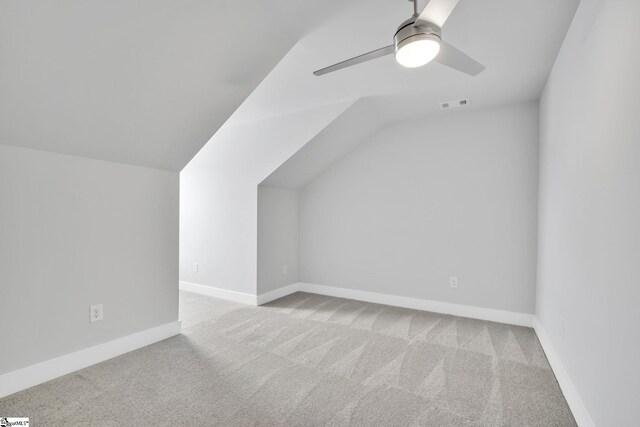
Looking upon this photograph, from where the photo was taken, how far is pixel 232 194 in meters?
3.86

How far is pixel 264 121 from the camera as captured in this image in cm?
369

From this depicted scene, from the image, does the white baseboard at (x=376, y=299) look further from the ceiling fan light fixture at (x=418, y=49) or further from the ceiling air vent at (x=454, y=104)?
the ceiling fan light fixture at (x=418, y=49)

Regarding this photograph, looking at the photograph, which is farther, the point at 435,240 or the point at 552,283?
the point at 435,240

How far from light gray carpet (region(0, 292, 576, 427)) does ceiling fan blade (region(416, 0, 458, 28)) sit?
6.56ft

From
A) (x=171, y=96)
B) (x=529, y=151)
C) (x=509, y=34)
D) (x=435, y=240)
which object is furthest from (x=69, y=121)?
(x=529, y=151)

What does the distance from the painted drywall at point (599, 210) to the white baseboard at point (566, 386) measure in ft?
0.15

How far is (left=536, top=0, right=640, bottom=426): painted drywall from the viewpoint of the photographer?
3.56 feet

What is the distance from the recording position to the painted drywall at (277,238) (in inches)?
147

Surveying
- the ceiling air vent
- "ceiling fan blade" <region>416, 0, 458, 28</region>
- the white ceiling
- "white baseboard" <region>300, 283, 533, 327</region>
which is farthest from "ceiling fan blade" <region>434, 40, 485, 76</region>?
"white baseboard" <region>300, 283, 533, 327</region>

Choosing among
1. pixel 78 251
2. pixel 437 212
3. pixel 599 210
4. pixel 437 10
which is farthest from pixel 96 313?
pixel 437 212

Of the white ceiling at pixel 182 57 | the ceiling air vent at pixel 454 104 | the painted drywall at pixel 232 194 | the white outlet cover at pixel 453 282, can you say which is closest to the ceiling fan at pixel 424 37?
the white ceiling at pixel 182 57

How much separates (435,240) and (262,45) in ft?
8.77

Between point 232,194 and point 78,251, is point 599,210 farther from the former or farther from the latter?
point 232,194

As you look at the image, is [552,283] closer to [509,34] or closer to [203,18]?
[509,34]
